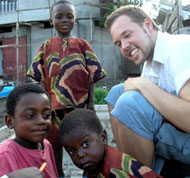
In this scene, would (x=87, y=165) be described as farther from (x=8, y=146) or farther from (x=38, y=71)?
(x=38, y=71)

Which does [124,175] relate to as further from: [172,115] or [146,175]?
[172,115]

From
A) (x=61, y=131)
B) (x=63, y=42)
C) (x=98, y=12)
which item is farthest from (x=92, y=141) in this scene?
(x=98, y=12)

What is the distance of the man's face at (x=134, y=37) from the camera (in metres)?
2.04

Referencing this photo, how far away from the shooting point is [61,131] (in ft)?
6.16

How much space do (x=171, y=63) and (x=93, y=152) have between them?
2.54ft

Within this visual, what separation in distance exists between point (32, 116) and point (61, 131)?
258 mm

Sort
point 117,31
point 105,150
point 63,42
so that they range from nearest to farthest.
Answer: point 105,150, point 117,31, point 63,42

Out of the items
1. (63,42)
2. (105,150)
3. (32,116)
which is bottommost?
(105,150)

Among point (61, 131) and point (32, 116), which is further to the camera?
point (61, 131)

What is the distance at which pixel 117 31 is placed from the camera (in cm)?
210

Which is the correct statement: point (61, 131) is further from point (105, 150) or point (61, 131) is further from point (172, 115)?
point (172, 115)

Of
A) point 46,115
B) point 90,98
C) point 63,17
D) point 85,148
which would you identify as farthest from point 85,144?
point 63,17

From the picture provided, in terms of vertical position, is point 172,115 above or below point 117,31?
below

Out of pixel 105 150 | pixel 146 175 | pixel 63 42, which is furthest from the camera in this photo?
pixel 63 42
